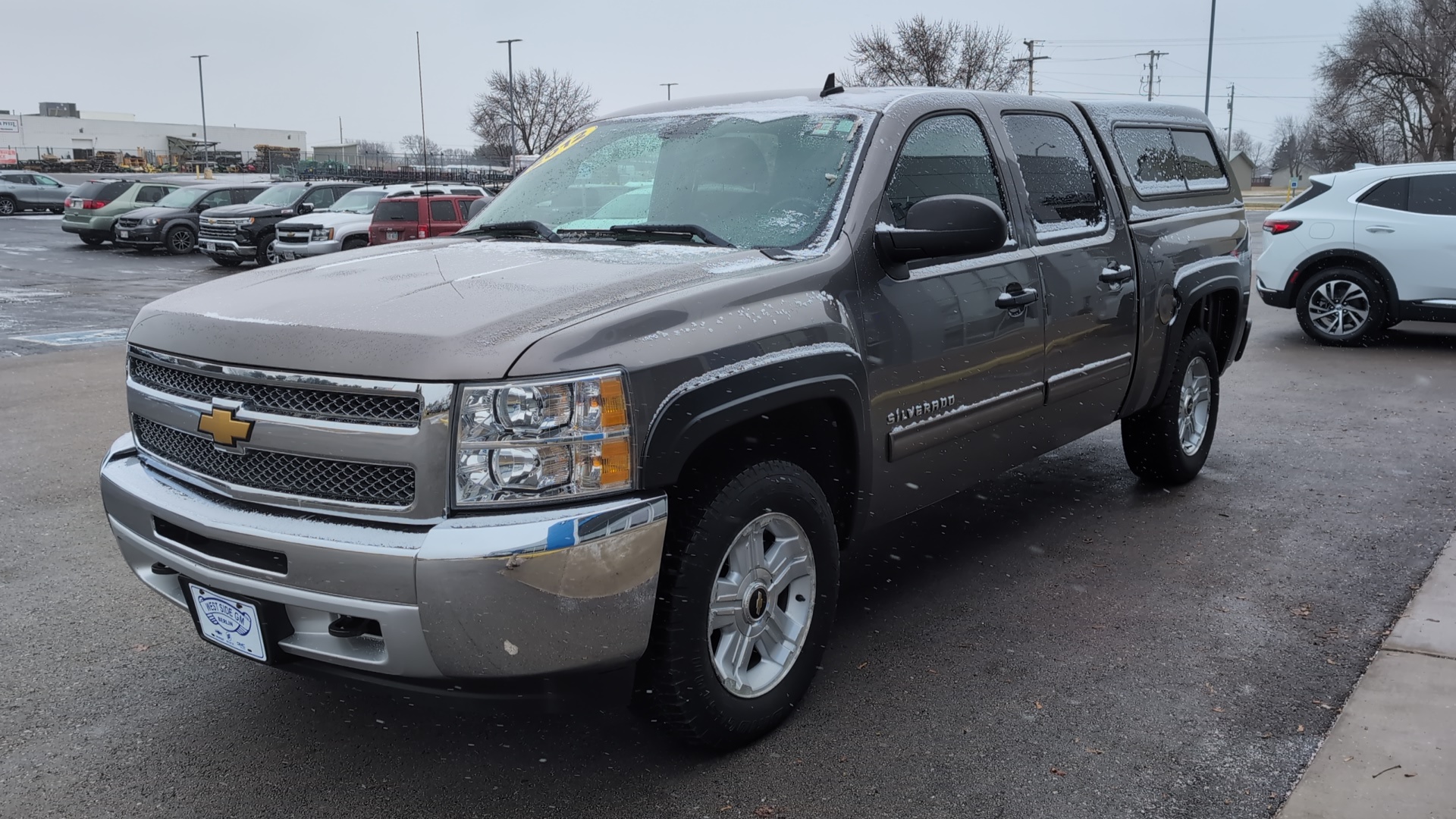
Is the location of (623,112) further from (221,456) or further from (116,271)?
(116,271)

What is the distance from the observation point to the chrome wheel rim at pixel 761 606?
311cm

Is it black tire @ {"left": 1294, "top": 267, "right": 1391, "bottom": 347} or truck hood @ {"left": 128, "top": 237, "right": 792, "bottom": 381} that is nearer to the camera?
truck hood @ {"left": 128, "top": 237, "right": 792, "bottom": 381}

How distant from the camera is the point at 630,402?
2703 mm

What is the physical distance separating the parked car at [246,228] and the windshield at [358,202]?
4.05 ft

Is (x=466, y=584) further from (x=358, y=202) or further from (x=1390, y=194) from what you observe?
(x=358, y=202)

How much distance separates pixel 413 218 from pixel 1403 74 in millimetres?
55498

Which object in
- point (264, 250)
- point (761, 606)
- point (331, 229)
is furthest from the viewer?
point (264, 250)

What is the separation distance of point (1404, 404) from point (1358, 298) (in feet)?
9.93

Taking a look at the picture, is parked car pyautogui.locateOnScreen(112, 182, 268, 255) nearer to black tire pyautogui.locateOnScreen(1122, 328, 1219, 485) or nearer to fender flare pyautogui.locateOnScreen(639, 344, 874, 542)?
black tire pyautogui.locateOnScreen(1122, 328, 1219, 485)

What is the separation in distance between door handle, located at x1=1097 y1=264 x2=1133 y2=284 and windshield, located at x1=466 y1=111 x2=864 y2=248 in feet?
4.77

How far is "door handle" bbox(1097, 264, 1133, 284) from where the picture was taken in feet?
15.5

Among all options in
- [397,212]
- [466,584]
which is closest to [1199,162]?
[466,584]

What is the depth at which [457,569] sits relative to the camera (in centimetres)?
252

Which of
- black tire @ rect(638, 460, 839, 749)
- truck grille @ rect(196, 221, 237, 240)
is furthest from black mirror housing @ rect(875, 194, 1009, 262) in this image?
truck grille @ rect(196, 221, 237, 240)
